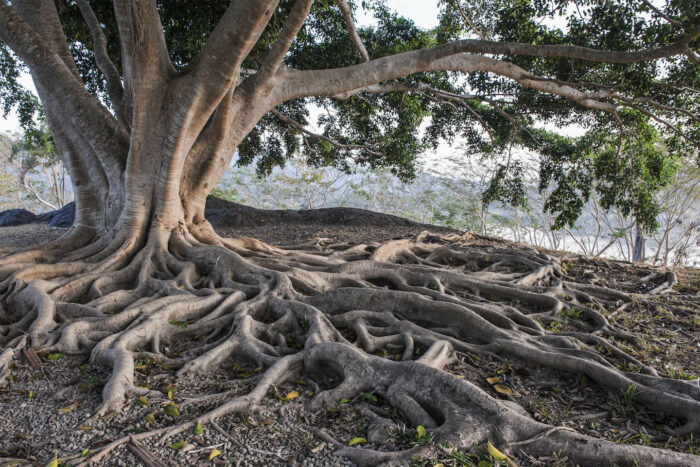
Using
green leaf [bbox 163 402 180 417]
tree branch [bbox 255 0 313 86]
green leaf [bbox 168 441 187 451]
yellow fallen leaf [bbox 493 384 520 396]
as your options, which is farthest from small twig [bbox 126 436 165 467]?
tree branch [bbox 255 0 313 86]

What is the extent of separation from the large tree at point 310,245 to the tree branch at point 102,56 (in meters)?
0.04

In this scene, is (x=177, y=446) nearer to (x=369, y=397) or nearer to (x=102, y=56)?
(x=369, y=397)

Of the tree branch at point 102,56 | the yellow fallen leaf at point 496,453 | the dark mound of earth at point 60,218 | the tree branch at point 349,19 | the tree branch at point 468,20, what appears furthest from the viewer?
the dark mound of earth at point 60,218

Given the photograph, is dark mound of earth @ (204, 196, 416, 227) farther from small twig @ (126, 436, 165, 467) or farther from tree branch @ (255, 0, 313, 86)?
small twig @ (126, 436, 165, 467)

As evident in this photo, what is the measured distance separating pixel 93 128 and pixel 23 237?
17.8 ft

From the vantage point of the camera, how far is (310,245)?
733 cm

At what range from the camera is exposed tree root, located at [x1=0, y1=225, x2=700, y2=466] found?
2.37 metres

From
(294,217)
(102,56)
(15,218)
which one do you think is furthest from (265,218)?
(15,218)

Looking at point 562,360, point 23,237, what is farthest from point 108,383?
point 23,237

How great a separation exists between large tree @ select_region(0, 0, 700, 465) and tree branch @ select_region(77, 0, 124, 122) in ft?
0.14

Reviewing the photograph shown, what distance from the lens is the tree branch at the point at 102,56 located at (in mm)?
6158

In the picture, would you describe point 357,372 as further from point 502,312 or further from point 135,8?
point 135,8

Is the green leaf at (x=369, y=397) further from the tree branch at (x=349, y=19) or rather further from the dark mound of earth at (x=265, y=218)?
the dark mound of earth at (x=265, y=218)

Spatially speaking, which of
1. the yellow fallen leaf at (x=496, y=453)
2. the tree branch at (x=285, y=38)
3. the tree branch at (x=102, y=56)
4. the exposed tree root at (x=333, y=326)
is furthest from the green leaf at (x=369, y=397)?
the tree branch at (x=102, y=56)
